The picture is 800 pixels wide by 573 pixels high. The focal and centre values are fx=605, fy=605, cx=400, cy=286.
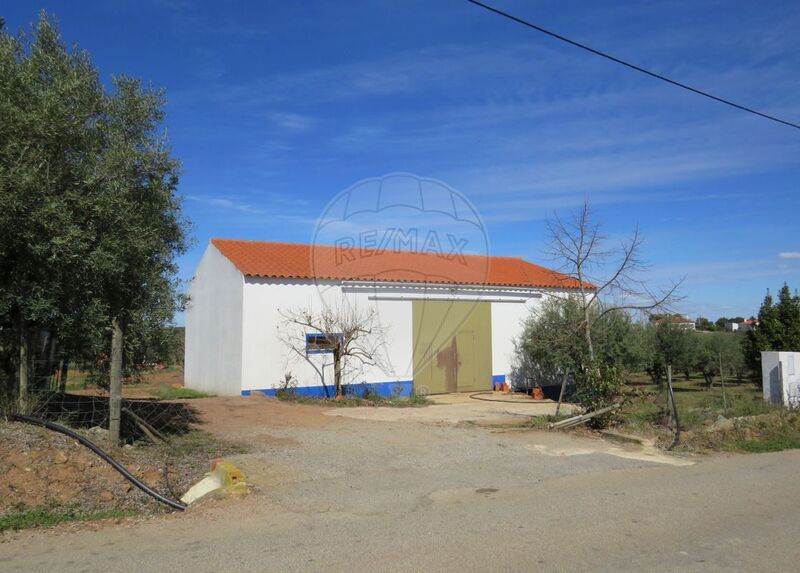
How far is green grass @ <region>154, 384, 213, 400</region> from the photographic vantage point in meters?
17.9

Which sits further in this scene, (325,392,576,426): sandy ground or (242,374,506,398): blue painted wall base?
(242,374,506,398): blue painted wall base

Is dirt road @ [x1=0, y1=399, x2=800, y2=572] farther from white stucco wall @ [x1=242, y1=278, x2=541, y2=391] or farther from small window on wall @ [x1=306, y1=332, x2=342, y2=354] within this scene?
small window on wall @ [x1=306, y1=332, x2=342, y2=354]

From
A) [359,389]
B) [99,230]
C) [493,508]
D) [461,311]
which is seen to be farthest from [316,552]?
[461,311]

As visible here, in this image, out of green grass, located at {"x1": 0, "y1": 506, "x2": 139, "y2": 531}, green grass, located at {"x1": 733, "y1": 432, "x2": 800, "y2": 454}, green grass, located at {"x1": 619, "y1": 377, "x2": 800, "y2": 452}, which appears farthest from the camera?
green grass, located at {"x1": 619, "y1": 377, "x2": 800, "y2": 452}

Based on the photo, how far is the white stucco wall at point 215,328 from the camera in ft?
58.0

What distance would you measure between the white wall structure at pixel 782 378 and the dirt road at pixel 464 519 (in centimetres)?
541

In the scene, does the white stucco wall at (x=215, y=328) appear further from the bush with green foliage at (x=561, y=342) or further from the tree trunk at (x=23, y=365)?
the bush with green foliage at (x=561, y=342)

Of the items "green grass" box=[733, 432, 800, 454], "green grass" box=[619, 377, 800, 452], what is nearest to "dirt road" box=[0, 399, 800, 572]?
"green grass" box=[733, 432, 800, 454]

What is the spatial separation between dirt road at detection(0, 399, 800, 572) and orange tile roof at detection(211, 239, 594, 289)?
9.12 metres

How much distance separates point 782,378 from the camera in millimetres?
14648

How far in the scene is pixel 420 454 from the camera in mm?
9727

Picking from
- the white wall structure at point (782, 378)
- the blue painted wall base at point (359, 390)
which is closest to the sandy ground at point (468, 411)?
the blue painted wall base at point (359, 390)

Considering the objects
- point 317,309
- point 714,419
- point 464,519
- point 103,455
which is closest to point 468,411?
point 317,309

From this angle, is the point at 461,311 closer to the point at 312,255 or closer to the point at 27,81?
the point at 312,255
